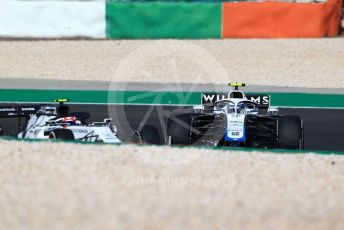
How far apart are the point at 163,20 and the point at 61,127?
15.5 meters

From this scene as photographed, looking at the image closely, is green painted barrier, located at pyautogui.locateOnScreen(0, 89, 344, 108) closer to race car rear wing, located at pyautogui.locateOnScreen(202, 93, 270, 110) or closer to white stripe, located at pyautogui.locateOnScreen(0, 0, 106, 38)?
race car rear wing, located at pyautogui.locateOnScreen(202, 93, 270, 110)

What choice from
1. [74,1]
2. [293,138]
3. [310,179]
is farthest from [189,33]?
[310,179]

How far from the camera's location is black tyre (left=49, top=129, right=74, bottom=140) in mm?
13016

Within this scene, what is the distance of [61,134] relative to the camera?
13.1 metres

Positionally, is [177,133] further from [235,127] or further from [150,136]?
[235,127]

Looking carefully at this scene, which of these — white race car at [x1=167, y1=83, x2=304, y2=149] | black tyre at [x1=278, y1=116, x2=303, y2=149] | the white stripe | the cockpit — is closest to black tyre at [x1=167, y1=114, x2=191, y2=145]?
white race car at [x1=167, y1=83, x2=304, y2=149]

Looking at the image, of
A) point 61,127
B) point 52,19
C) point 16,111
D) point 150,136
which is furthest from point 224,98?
point 52,19

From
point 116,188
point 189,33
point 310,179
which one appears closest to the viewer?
point 116,188

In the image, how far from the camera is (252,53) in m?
27.1

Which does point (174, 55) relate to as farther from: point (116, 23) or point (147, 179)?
point (147, 179)

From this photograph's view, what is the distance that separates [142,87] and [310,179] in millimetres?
14210

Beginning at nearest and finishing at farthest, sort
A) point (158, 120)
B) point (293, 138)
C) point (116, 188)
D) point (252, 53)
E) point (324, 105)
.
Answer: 1. point (116, 188)
2. point (293, 138)
3. point (158, 120)
4. point (324, 105)
5. point (252, 53)

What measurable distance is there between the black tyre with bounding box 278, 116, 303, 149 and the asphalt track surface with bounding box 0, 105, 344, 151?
46.1 inches

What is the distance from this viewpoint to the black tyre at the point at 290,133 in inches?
543
